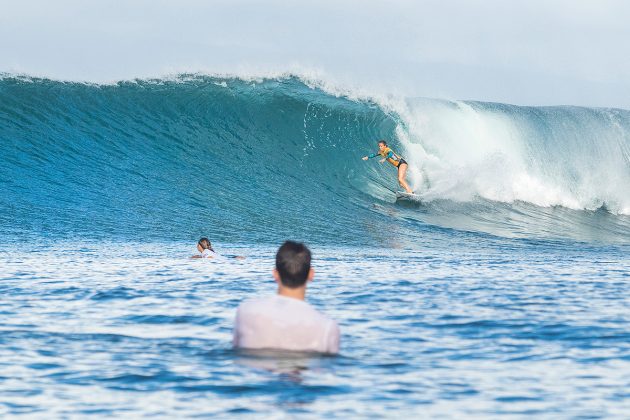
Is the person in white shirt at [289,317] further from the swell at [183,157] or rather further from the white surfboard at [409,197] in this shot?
the white surfboard at [409,197]

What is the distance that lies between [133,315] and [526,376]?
11.0ft

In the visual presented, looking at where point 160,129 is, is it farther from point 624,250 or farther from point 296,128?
point 624,250

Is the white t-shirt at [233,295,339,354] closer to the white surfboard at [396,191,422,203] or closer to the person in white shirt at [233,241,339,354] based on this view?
the person in white shirt at [233,241,339,354]

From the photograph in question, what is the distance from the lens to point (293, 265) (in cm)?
596

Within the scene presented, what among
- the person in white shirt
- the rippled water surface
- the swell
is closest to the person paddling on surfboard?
the swell

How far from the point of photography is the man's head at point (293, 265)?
595cm

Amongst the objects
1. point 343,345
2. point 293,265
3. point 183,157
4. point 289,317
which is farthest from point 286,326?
point 183,157

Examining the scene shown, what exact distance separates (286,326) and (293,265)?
38cm

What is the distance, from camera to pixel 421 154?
26969 mm

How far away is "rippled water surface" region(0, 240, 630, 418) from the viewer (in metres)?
5.53

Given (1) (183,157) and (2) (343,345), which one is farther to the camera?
(1) (183,157)

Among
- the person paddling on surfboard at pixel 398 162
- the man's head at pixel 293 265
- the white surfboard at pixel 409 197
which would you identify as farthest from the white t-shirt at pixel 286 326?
the person paddling on surfboard at pixel 398 162

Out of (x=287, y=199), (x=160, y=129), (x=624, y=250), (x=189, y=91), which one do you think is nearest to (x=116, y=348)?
(x=624, y=250)

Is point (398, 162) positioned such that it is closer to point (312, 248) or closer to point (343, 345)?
point (312, 248)
